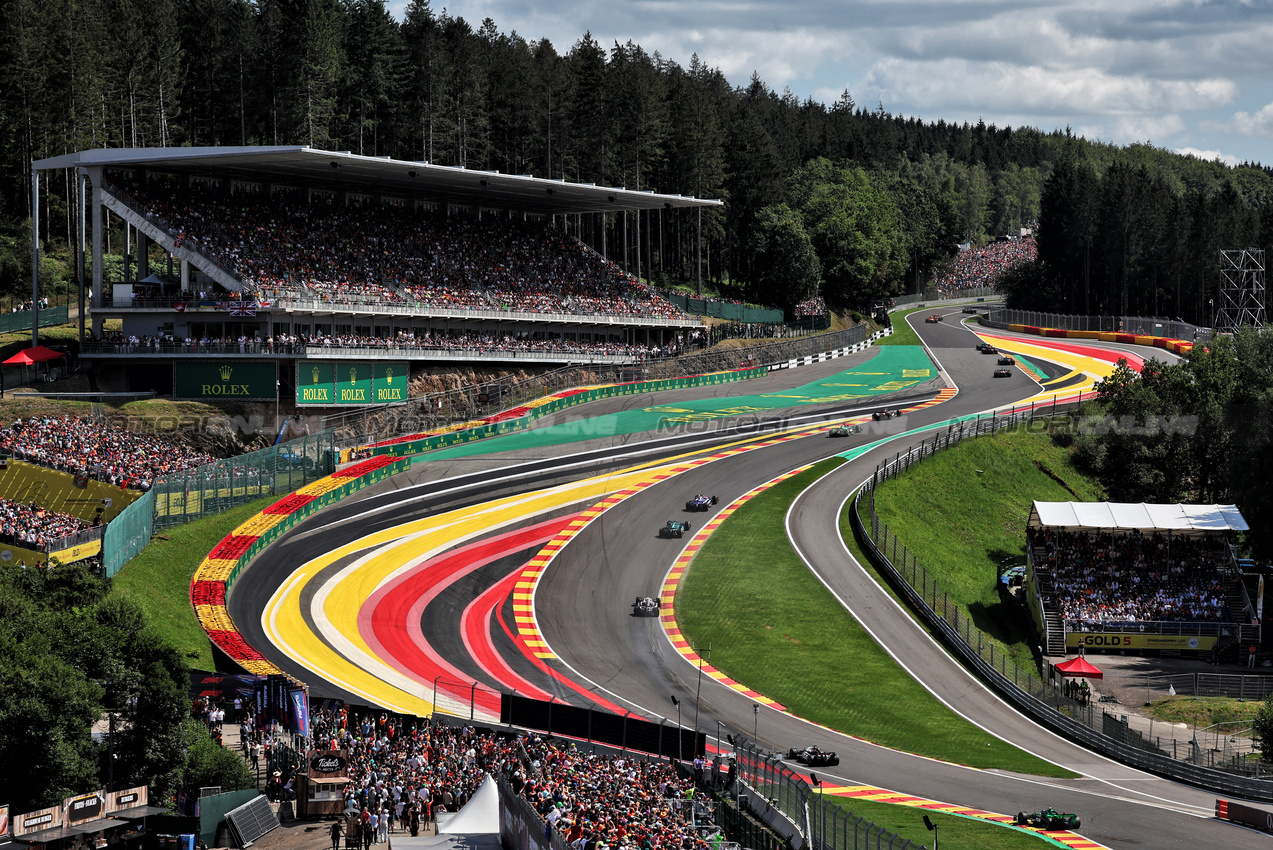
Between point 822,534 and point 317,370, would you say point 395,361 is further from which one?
point 822,534

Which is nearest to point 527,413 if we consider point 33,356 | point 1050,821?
point 33,356

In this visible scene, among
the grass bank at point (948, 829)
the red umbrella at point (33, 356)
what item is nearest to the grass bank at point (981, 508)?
the grass bank at point (948, 829)

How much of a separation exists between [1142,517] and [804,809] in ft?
111

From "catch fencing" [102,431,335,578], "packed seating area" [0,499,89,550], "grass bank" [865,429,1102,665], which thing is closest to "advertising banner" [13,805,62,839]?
"packed seating area" [0,499,89,550]

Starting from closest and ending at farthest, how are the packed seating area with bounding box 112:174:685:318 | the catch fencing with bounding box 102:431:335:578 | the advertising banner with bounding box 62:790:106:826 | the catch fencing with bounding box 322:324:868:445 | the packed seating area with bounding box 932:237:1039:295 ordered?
the advertising banner with bounding box 62:790:106:826
the catch fencing with bounding box 102:431:335:578
the catch fencing with bounding box 322:324:868:445
the packed seating area with bounding box 112:174:685:318
the packed seating area with bounding box 932:237:1039:295

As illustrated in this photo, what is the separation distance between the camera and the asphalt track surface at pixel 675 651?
109 feet

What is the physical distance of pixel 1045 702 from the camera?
4119cm

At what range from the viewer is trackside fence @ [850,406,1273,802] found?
34781mm

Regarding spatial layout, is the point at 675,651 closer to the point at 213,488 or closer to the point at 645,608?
the point at 645,608

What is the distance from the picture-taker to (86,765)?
29031mm

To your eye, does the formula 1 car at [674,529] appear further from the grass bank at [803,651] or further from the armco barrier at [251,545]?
the armco barrier at [251,545]

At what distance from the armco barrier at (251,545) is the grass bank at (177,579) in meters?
0.36

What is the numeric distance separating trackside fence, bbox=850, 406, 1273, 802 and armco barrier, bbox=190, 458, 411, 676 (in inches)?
903

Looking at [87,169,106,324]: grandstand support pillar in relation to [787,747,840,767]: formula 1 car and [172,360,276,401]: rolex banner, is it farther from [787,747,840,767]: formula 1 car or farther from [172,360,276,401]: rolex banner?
[787,747,840,767]: formula 1 car
